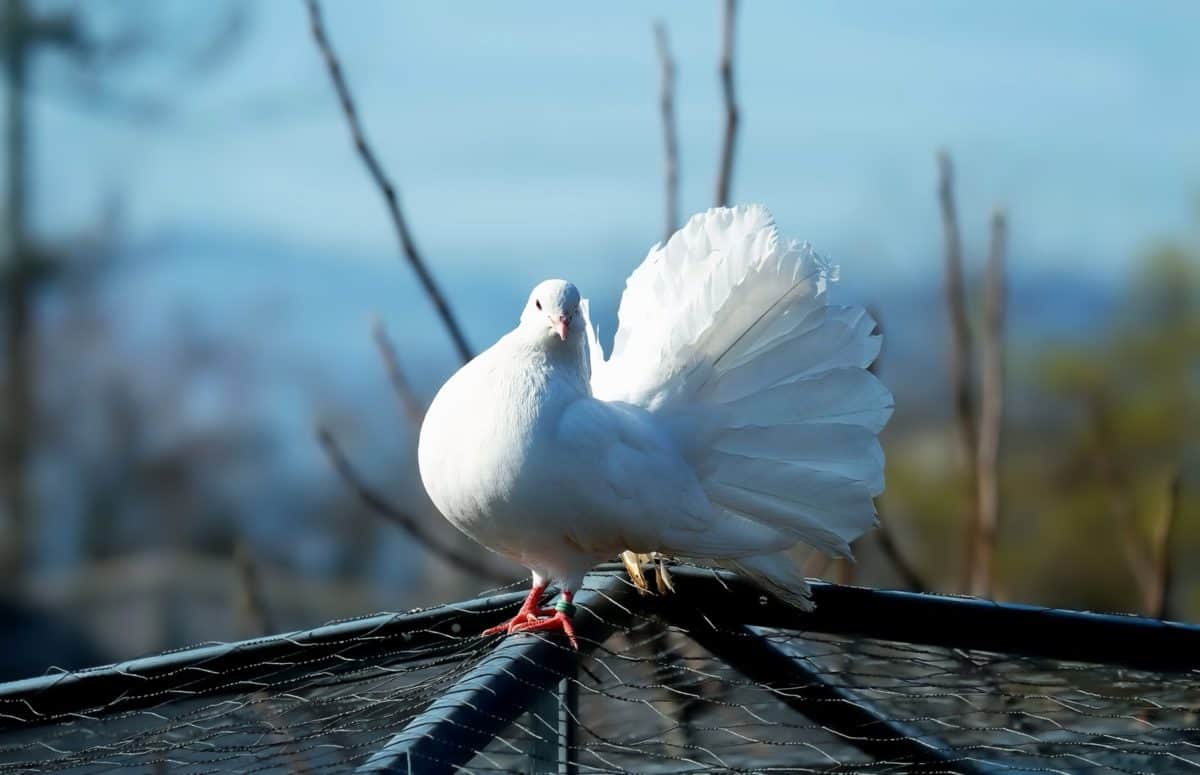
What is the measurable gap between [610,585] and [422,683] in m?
0.36

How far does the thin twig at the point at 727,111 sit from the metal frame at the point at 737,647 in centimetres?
111

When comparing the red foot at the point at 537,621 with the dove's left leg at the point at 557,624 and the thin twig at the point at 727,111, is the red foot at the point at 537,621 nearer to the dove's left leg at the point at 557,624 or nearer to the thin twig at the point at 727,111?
the dove's left leg at the point at 557,624

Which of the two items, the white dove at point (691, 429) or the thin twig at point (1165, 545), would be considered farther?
the thin twig at point (1165, 545)

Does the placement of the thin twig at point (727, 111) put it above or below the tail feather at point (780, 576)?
above

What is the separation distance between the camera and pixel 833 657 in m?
1.88

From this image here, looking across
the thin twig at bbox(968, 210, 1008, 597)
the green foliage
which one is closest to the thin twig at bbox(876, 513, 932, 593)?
the thin twig at bbox(968, 210, 1008, 597)

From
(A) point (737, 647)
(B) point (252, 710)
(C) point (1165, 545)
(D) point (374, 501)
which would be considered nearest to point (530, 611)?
(A) point (737, 647)

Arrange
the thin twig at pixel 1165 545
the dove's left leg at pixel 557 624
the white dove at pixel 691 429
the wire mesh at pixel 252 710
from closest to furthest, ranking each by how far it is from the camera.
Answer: the wire mesh at pixel 252 710 < the dove's left leg at pixel 557 624 < the white dove at pixel 691 429 < the thin twig at pixel 1165 545

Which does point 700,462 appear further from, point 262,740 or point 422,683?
point 262,740

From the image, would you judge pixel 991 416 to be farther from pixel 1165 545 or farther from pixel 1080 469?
pixel 1080 469

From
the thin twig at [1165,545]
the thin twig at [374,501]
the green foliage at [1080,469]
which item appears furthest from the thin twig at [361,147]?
the green foliage at [1080,469]

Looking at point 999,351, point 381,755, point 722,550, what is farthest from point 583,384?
point 999,351

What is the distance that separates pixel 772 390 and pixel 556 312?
346 millimetres

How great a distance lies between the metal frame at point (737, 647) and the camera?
165 cm
